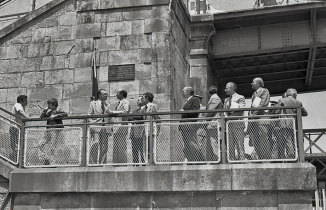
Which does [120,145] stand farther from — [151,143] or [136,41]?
[136,41]

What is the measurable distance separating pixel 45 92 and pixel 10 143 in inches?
164

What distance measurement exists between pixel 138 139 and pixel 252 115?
8.18 ft

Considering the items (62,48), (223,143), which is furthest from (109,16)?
(223,143)

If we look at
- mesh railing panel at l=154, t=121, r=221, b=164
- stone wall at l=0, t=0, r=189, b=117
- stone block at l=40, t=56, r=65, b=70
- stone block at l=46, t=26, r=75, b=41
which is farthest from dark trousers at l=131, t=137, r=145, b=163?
stone block at l=46, t=26, r=75, b=41

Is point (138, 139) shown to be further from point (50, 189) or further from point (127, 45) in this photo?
point (127, 45)

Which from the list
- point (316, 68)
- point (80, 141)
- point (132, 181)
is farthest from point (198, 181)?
point (316, 68)

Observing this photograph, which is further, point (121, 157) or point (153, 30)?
point (153, 30)

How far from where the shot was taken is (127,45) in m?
17.1

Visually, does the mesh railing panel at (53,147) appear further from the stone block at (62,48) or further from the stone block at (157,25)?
the stone block at (157,25)

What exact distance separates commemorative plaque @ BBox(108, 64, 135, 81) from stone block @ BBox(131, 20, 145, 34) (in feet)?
3.57

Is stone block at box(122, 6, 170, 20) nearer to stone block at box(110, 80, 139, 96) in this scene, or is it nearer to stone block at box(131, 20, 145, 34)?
stone block at box(131, 20, 145, 34)

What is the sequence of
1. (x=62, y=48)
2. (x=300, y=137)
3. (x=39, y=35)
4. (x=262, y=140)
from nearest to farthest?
(x=300, y=137), (x=262, y=140), (x=62, y=48), (x=39, y=35)

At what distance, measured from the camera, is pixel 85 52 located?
680 inches

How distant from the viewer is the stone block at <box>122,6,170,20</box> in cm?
1728
